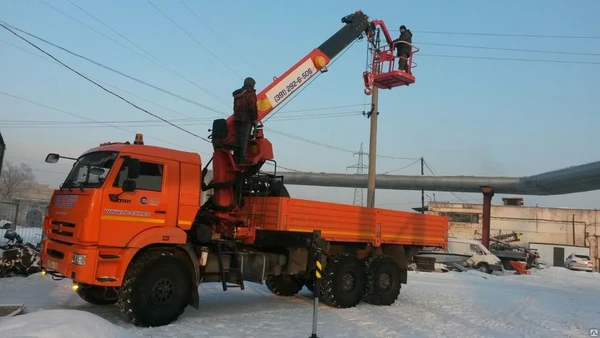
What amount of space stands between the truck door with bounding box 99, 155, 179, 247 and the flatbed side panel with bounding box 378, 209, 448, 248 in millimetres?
5382

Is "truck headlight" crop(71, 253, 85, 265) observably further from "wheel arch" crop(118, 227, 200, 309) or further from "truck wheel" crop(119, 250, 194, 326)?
"truck wheel" crop(119, 250, 194, 326)

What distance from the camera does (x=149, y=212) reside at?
325 inches

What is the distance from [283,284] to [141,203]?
17.2 feet

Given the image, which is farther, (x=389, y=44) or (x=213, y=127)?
(x=389, y=44)

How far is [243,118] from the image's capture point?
32.4ft

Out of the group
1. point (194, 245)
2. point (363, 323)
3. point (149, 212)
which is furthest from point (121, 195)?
point (363, 323)

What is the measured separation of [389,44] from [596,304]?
9.83 m

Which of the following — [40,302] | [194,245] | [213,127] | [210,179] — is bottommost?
[40,302]

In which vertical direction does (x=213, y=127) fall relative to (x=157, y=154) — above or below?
above

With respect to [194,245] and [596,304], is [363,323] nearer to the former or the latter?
[194,245]

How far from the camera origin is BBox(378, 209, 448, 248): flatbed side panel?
1203 centimetres

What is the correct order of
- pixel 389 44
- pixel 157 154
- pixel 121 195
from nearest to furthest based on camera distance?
pixel 121 195 → pixel 157 154 → pixel 389 44

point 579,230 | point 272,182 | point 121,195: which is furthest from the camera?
point 579,230

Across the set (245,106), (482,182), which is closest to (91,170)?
(245,106)
